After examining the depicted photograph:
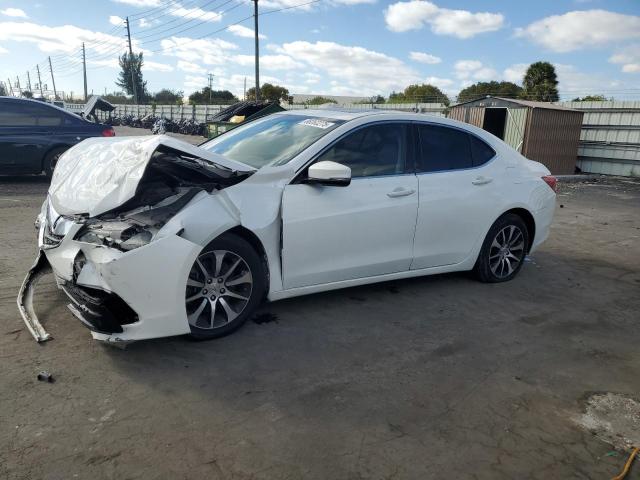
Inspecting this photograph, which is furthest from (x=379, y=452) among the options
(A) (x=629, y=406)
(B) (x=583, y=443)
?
(A) (x=629, y=406)

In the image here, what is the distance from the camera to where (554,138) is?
15.3 metres

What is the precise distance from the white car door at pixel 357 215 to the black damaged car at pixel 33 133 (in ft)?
25.1

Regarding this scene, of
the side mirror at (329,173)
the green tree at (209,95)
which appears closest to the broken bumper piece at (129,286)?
the side mirror at (329,173)

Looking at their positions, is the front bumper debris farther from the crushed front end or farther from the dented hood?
the dented hood

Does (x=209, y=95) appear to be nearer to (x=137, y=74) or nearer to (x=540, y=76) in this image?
(x=137, y=74)

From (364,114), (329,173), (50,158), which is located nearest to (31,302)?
(329,173)

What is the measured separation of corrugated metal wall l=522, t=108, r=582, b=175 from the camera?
48.4 feet

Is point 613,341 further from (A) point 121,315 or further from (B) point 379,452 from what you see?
(A) point 121,315

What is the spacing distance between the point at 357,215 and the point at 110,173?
1.80 m

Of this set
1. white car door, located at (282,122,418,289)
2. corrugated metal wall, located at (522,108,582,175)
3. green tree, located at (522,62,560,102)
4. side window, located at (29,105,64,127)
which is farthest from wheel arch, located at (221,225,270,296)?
green tree, located at (522,62,560,102)

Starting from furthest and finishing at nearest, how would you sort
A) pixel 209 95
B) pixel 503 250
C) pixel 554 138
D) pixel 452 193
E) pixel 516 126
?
pixel 209 95, pixel 554 138, pixel 516 126, pixel 503 250, pixel 452 193

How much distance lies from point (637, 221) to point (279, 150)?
7931 mm

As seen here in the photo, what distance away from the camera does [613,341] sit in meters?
3.96

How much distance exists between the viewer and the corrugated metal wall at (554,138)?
14.8 m
